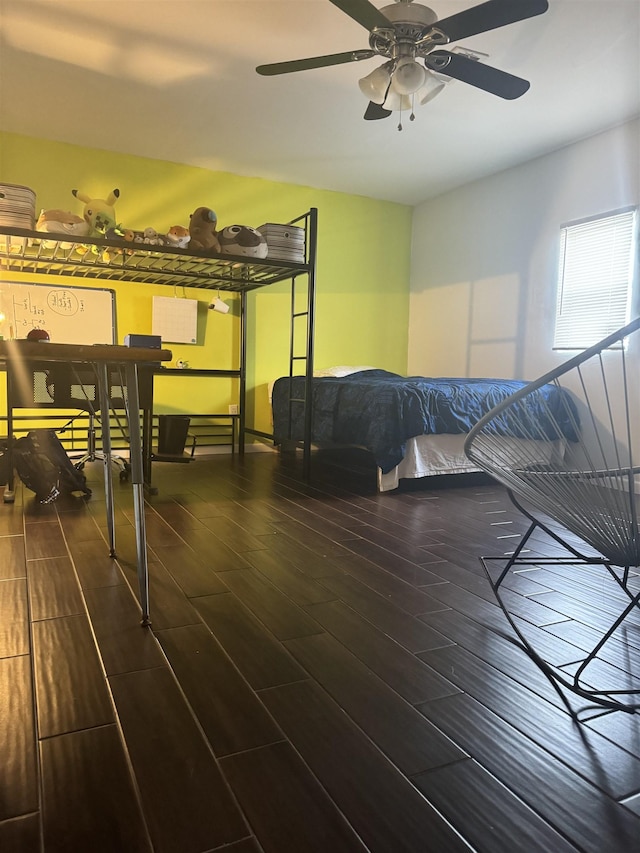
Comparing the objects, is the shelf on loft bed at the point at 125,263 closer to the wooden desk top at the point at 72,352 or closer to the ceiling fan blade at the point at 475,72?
the ceiling fan blade at the point at 475,72

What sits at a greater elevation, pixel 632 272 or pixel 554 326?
pixel 632 272

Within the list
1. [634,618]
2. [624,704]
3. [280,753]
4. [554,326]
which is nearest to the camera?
[280,753]

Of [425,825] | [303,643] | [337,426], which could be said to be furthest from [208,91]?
[425,825]

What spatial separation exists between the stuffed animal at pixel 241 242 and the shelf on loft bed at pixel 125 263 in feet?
0.18

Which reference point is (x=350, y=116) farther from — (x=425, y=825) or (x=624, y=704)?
(x=425, y=825)

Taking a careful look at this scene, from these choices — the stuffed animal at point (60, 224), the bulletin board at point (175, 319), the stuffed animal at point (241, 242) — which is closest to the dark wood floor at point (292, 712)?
the stuffed animal at point (60, 224)

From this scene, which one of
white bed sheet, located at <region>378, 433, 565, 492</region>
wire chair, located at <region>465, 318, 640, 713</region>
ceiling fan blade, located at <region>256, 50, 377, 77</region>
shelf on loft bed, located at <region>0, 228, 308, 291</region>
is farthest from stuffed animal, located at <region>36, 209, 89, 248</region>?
wire chair, located at <region>465, 318, 640, 713</region>

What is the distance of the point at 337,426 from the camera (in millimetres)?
3777

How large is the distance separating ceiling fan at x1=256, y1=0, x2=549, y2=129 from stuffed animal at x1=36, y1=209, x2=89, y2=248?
1274mm

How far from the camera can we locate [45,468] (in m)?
2.98

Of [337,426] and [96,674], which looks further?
Result: [337,426]

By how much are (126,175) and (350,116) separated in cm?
176

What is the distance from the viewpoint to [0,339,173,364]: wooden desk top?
4.44 feet

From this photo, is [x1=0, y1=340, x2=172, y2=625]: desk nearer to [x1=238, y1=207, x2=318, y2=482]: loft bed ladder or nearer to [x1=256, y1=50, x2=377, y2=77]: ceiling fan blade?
[x1=256, y1=50, x2=377, y2=77]: ceiling fan blade
